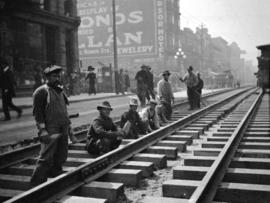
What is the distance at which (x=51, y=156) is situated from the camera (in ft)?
15.2

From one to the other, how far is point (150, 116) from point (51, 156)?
4.22 m

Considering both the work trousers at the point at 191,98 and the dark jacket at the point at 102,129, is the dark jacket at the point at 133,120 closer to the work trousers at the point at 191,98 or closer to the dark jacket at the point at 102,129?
the dark jacket at the point at 102,129

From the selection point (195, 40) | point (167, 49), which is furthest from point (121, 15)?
point (195, 40)

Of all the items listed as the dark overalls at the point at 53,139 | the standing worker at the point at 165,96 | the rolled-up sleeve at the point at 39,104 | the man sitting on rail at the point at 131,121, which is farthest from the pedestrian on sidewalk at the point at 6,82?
the rolled-up sleeve at the point at 39,104

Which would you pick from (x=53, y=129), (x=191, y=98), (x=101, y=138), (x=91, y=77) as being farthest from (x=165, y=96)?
(x=91, y=77)

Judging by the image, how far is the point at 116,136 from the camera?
605 centimetres

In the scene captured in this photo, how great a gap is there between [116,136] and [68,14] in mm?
24986

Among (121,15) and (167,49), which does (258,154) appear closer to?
(167,49)

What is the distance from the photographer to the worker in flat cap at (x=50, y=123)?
4.53 meters

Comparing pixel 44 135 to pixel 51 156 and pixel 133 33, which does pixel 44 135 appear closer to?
pixel 51 156

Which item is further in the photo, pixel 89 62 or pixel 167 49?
pixel 89 62

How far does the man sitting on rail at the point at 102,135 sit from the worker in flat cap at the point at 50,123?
1054 mm

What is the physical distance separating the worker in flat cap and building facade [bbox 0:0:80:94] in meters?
14.7

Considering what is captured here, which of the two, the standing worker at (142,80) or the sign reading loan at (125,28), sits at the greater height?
the sign reading loan at (125,28)
